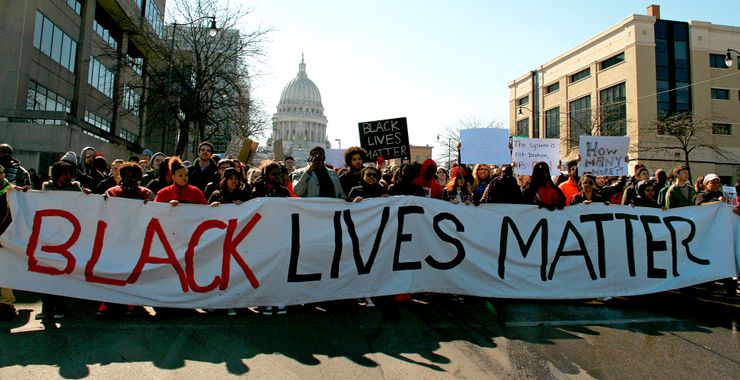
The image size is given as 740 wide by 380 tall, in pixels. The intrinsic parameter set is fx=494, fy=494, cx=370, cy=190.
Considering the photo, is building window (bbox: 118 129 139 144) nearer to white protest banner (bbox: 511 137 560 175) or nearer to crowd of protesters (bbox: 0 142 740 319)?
crowd of protesters (bbox: 0 142 740 319)

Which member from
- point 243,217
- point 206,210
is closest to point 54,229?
point 206,210

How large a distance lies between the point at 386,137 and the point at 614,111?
120ft

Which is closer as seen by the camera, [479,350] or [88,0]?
[479,350]

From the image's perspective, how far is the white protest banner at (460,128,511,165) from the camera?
8.93 metres

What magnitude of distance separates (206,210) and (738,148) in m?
46.8

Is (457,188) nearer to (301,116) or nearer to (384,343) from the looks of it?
(384,343)

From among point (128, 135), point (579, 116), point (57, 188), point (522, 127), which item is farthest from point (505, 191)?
point (522, 127)

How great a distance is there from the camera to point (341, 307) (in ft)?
18.6

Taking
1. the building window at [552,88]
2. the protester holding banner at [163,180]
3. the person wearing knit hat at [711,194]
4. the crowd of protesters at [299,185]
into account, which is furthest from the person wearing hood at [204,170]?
the building window at [552,88]

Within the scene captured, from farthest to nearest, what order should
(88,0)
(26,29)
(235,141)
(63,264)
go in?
1. (88,0)
2. (235,141)
3. (26,29)
4. (63,264)

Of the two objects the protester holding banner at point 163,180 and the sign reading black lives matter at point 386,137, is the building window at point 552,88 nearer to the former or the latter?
the sign reading black lives matter at point 386,137

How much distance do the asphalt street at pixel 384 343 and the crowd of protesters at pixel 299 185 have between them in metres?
0.47

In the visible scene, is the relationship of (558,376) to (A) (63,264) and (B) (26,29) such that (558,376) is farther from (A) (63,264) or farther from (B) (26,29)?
(B) (26,29)

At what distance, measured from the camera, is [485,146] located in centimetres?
902
